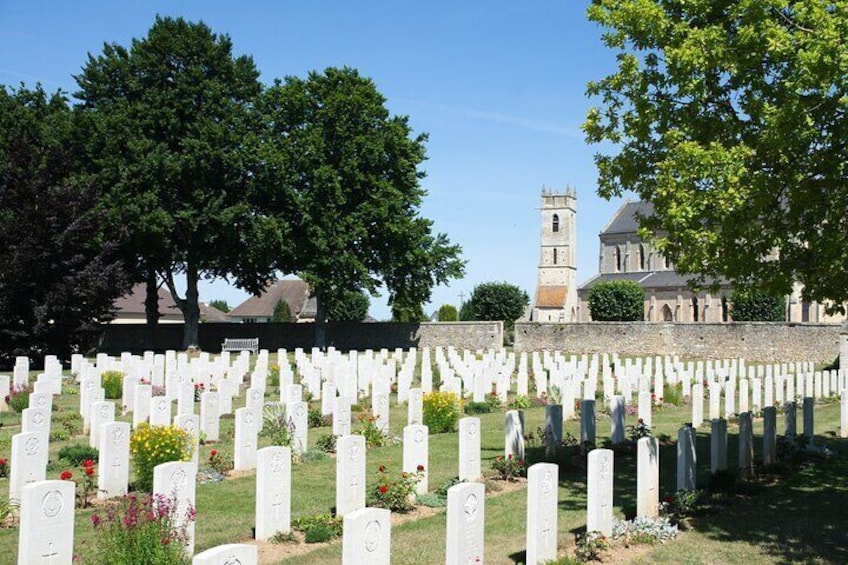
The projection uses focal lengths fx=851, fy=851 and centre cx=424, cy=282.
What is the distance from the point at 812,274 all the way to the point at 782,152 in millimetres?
2007

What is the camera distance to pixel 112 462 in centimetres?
959

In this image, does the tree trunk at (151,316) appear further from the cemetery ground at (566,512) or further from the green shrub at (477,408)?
the cemetery ground at (566,512)

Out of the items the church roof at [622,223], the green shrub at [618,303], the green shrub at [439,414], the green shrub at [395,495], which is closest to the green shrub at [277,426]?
the green shrub at [439,414]

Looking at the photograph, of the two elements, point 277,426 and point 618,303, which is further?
point 618,303

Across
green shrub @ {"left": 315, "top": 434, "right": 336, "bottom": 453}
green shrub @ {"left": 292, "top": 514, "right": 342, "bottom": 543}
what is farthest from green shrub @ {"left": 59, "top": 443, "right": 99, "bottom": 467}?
green shrub @ {"left": 292, "top": 514, "right": 342, "bottom": 543}

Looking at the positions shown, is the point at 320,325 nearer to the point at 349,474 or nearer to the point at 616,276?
the point at 349,474

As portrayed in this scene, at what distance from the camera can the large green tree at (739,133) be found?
28.8 ft

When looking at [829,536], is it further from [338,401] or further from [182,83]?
[182,83]

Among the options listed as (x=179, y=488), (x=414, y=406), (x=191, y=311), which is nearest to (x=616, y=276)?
(x=191, y=311)

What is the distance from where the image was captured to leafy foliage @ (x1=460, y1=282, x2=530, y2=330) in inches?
2416

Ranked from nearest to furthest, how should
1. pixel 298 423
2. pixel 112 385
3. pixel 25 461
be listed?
pixel 25 461 → pixel 298 423 → pixel 112 385

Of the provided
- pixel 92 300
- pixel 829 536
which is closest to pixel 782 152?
pixel 829 536

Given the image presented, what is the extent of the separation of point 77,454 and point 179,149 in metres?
26.3

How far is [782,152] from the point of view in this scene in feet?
30.4
